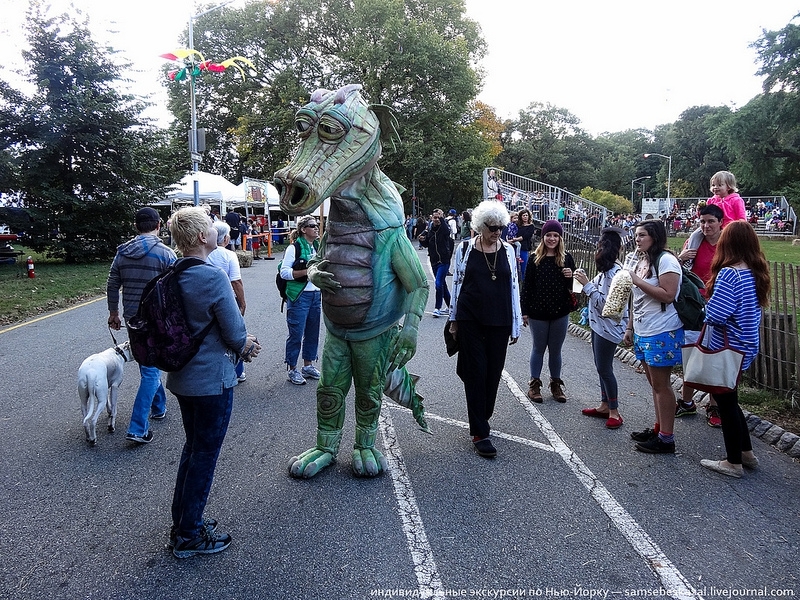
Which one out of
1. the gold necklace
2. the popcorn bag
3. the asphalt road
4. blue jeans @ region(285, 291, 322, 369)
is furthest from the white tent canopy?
the popcorn bag

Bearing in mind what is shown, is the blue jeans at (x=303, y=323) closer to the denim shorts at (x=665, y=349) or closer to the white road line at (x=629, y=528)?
the white road line at (x=629, y=528)

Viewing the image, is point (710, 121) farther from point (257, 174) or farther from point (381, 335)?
point (381, 335)

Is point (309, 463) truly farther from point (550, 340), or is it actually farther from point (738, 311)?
point (738, 311)

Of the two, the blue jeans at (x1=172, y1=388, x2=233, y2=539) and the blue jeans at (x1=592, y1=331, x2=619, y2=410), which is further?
the blue jeans at (x1=592, y1=331, x2=619, y2=410)

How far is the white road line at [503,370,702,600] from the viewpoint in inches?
104

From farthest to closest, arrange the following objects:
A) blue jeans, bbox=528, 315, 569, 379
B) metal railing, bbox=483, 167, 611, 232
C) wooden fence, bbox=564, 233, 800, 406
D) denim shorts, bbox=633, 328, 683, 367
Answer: metal railing, bbox=483, 167, 611, 232, blue jeans, bbox=528, 315, 569, 379, wooden fence, bbox=564, 233, 800, 406, denim shorts, bbox=633, 328, 683, 367

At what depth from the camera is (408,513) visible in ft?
10.8

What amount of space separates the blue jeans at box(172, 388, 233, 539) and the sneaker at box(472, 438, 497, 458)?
2.06m

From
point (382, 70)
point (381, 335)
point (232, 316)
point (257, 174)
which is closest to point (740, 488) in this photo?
point (381, 335)

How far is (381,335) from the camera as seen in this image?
12.0 ft

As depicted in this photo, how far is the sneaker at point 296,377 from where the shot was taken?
5.80 metres

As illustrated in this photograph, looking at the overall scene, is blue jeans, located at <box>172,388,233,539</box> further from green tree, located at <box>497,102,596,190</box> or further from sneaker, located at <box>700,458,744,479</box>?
green tree, located at <box>497,102,596,190</box>

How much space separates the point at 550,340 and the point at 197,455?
365 centimetres

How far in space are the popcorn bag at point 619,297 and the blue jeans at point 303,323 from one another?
9.23 ft
